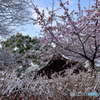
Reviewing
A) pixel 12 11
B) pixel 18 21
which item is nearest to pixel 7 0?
pixel 12 11

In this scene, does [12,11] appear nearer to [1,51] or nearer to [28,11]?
[28,11]

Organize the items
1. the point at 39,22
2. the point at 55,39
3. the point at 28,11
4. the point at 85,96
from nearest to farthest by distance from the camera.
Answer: the point at 85,96 < the point at 39,22 < the point at 55,39 < the point at 28,11

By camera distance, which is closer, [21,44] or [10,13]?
[10,13]

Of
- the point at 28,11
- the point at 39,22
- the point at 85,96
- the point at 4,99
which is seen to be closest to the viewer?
the point at 4,99

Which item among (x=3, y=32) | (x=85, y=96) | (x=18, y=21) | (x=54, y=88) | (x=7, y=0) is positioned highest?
(x=7, y=0)

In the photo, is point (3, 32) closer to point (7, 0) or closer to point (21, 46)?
point (7, 0)

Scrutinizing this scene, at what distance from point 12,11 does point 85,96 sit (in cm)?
593

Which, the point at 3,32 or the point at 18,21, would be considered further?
the point at 18,21

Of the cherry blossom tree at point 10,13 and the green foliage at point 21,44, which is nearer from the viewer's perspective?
the cherry blossom tree at point 10,13

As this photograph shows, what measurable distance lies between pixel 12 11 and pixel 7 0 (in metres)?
0.61

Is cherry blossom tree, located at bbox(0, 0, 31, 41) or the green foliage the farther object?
the green foliage

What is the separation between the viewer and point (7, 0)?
5750mm

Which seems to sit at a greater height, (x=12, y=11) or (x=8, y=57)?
(x=12, y=11)

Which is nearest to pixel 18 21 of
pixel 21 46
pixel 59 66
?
pixel 59 66
